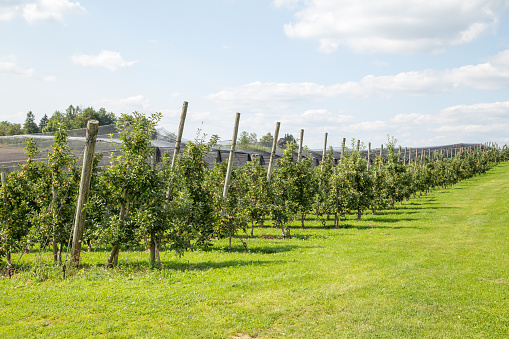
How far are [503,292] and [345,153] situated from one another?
19795 millimetres

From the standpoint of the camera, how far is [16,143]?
99.3ft

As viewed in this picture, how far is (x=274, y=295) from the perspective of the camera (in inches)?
347

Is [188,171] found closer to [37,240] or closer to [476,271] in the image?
[37,240]

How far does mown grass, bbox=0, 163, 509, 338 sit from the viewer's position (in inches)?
272

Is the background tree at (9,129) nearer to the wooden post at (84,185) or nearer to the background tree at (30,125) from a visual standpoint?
the background tree at (30,125)

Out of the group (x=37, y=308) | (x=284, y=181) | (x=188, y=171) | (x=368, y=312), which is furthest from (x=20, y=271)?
(x=284, y=181)

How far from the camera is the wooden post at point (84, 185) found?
33.8 feet

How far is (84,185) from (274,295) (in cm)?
591

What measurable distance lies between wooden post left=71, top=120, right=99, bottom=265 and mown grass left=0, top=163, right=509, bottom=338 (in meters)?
0.78

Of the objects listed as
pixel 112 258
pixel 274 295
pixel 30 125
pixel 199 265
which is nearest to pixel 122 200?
pixel 112 258

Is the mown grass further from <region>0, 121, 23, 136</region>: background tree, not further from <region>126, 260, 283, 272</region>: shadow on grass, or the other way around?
<region>0, 121, 23, 136</region>: background tree

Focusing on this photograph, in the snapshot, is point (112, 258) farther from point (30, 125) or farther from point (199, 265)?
point (30, 125)

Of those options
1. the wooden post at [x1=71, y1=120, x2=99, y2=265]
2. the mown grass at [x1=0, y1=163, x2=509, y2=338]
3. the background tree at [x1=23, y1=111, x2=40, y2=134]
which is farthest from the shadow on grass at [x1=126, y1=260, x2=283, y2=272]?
the background tree at [x1=23, y1=111, x2=40, y2=134]

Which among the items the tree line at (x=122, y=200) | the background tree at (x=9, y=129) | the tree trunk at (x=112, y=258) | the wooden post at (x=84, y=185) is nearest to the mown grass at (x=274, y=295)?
the tree trunk at (x=112, y=258)
